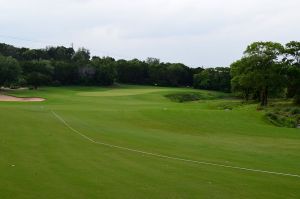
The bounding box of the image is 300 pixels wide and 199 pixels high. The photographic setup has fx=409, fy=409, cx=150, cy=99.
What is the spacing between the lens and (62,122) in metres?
31.1

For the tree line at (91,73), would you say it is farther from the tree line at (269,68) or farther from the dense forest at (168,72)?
the tree line at (269,68)

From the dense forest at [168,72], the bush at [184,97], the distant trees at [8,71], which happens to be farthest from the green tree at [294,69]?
the distant trees at [8,71]

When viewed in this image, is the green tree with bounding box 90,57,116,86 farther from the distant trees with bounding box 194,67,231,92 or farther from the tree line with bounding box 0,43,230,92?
the distant trees with bounding box 194,67,231,92

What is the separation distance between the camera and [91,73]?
4909 inches

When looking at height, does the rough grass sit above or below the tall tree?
below

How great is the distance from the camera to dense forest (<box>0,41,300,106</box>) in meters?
63.5

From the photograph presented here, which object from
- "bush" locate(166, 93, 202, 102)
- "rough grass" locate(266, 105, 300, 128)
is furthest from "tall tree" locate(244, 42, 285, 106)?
"bush" locate(166, 93, 202, 102)

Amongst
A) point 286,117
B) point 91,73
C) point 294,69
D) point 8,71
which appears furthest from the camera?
point 91,73

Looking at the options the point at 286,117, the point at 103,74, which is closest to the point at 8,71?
the point at 103,74

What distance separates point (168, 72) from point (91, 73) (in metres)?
32.2

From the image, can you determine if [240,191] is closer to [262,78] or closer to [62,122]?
[62,122]

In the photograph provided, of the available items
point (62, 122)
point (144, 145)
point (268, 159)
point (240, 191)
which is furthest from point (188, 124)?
point (240, 191)

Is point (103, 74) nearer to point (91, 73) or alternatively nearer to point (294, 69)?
point (91, 73)

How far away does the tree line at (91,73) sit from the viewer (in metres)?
98.7
